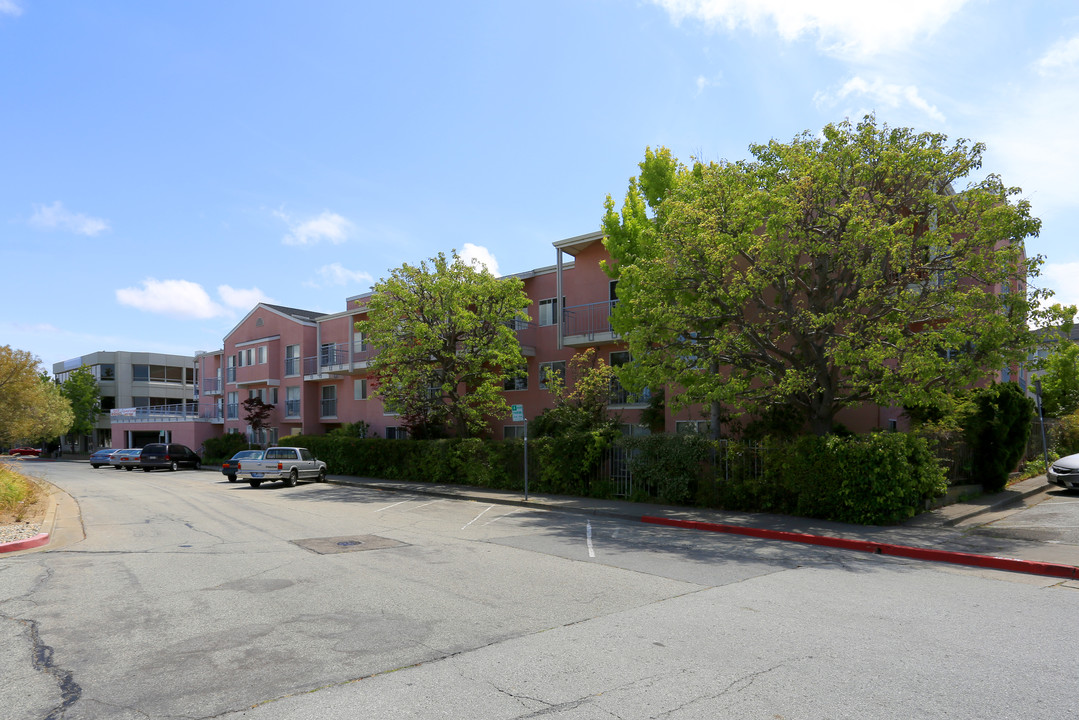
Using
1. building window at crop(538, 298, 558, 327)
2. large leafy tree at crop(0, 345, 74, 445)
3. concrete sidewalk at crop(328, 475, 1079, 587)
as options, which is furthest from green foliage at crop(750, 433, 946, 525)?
large leafy tree at crop(0, 345, 74, 445)

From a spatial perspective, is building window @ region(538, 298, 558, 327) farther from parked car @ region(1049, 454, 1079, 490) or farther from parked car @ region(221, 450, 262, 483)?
parked car @ region(1049, 454, 1079, 490)

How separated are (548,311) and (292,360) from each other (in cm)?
1997

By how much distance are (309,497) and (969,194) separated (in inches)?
782

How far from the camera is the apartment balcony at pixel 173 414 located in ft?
167

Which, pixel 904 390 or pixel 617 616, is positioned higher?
pixel 904 390

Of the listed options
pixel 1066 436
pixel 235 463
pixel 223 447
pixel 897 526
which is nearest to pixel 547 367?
pixel 235 463

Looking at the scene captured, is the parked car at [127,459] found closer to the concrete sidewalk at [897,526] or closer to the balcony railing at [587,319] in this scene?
the balcony railing at [587,319]

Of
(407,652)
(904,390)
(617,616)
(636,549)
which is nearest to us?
(407,652)

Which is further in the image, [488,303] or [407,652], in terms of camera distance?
[488,303]

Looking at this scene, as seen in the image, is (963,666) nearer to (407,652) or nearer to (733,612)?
(733,612)

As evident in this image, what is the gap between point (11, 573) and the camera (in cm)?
912

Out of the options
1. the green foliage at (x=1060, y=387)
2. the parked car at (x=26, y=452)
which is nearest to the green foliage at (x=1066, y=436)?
the green foliage at (x=1060, y=387)

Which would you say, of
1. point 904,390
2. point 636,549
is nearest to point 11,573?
point 636,549

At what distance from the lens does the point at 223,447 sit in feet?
150
